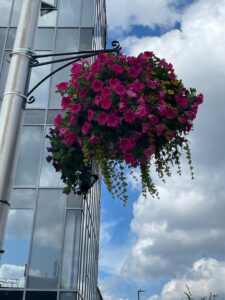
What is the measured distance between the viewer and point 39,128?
47.1 feet

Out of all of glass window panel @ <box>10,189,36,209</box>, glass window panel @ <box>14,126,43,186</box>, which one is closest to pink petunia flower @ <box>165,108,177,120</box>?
glass window panel @ <box>10,189,36,209</box>

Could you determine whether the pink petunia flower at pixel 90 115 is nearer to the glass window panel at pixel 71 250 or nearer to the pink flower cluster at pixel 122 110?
the pink flower cluster at pixel 122 110

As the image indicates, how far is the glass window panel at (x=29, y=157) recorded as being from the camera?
13516mm

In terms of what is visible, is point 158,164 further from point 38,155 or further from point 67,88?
point 38,155

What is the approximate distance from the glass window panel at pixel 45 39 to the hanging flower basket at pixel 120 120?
41.2 ft

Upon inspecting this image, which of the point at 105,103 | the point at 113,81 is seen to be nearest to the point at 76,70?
the point at 113,81

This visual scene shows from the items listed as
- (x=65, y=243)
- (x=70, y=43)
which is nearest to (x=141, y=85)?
(x=65, y=243)

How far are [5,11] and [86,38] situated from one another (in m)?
3.41

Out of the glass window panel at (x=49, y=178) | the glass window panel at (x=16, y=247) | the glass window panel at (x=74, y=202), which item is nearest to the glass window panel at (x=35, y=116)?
the glass window panel at (x=49, y=178)

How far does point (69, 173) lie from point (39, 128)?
1110 centimetres

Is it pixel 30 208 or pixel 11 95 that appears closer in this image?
pixel 11 95

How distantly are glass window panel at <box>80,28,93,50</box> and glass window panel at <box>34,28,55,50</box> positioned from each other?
108 centimetres

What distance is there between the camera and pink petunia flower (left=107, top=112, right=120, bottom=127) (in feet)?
10.3

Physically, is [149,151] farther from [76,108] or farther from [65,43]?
[65,43]
